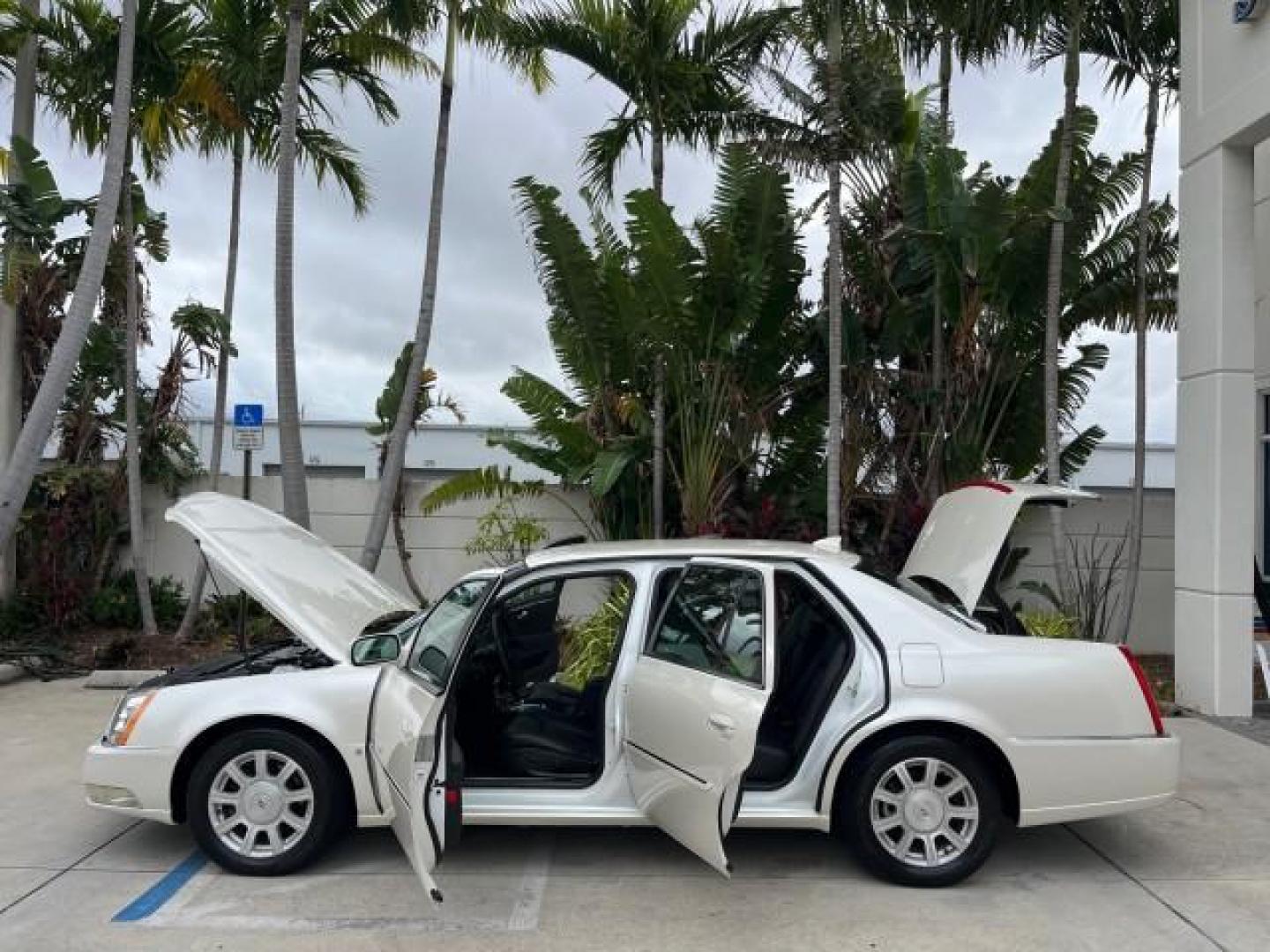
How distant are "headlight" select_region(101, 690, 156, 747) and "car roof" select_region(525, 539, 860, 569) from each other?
192 cm

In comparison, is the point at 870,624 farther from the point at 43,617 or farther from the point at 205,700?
the point at 43,617

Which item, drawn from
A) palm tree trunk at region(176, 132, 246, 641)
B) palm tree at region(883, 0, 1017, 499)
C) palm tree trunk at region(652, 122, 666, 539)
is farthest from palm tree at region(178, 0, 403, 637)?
palm tree at region(883, 0, 1017, 499)

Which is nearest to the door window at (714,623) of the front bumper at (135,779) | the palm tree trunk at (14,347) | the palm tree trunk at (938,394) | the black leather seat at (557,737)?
the black leather seat at (557,737)

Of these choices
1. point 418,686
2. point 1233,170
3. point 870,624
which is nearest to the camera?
point 418,686

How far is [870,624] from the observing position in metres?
4.75

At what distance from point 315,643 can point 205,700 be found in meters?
0.55

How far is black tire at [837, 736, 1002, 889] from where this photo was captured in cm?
466

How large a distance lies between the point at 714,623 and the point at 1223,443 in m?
5.74

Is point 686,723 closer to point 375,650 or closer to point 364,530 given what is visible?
point 375,650

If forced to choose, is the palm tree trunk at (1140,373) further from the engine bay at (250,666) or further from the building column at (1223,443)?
the engine bay at (250,666)

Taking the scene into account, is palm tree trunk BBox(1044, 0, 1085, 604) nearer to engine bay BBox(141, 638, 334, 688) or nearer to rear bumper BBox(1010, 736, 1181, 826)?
rear bumper BBox(1010, 736, 1181, 826)

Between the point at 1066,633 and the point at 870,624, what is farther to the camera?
the point at 1066,633

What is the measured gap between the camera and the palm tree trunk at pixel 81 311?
966cm

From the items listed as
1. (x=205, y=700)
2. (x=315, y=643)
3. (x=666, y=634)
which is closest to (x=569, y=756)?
(x=666, y=634)
